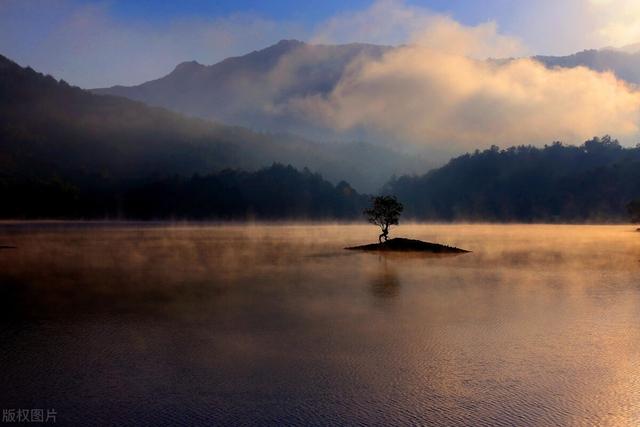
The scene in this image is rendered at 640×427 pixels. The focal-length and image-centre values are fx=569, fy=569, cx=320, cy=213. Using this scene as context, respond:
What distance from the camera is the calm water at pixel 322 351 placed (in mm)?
11156

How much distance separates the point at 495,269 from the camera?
1618 inches

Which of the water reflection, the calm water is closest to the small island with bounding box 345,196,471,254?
the water reflection

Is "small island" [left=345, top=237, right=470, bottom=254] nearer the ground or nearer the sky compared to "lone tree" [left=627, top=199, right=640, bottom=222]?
nearer the ground

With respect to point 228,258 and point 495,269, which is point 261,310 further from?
point 228,258

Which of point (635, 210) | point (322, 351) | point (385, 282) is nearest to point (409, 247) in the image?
point (385, 282)

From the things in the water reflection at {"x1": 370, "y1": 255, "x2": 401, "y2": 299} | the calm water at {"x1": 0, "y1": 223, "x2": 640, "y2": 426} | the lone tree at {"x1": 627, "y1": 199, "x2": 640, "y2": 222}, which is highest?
the lone tree at {"x1": 627, "y1": 199, "x2": 640, "y2": 222}

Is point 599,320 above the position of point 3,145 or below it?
below

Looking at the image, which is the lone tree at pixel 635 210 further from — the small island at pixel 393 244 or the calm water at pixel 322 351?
the calm water at pixel 322 351

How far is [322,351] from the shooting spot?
15.7m

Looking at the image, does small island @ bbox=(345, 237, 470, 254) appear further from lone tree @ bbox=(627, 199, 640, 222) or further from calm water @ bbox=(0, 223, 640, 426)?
lone tree @ bbox=(627, 199, 640, 222)

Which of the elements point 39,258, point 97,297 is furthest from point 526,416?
point 39,258

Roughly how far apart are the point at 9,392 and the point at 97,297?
47.8 ft

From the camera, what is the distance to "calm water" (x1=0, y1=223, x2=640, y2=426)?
36.6 ft

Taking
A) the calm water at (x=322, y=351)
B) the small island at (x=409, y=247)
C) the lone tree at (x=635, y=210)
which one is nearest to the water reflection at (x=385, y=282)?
the calm water at (x=322, y=351)
